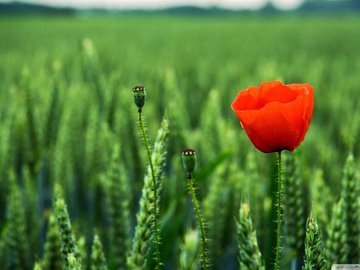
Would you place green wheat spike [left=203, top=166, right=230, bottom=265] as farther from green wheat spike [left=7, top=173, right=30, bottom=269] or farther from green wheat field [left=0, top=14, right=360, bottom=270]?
green wheat spike [left=7, top=173, right=30, bottom=269]

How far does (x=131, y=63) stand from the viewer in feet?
9.65

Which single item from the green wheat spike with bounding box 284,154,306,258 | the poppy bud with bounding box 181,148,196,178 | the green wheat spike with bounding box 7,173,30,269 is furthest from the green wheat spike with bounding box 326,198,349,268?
the green wheat spike with bounding box 7,173,30,269

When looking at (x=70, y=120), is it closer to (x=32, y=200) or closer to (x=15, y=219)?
(x=32, y=200)

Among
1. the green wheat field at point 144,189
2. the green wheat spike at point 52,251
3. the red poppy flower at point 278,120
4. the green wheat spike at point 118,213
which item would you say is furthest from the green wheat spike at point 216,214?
the red poppy flower at point 278,120

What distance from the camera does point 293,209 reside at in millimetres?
735

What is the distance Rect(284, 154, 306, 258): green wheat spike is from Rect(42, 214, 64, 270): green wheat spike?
314mm

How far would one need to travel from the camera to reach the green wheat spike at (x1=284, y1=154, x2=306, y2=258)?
0.73 metres

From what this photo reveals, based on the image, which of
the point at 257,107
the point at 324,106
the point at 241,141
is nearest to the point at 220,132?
the point at 241,141

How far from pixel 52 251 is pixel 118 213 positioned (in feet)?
0.46

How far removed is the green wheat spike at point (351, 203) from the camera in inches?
25.9

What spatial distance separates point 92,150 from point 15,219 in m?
0.40

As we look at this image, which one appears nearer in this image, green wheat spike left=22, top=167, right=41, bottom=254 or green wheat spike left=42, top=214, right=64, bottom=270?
green wheat spike left=42, top=214, right=64, bottom=270

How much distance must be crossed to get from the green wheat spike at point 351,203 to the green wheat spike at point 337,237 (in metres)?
0.07

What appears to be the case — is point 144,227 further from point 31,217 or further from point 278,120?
point 31,217
